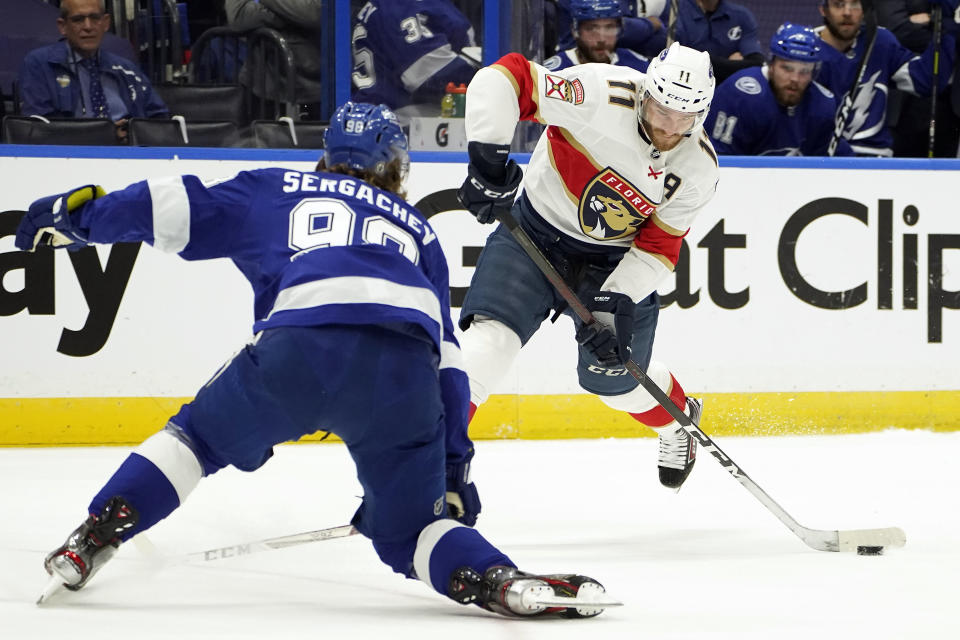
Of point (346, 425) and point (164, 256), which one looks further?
point (164, 256)

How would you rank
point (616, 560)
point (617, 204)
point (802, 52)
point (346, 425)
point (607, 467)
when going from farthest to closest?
point (802, 52) → point (607, 467) → point (617, 204) → point (616, 560) → point (346, 425)

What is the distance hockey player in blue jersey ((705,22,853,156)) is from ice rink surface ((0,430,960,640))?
3.97ft

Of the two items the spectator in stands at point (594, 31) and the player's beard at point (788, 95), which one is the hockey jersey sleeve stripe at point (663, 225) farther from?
the player's beard at point (788, 95)

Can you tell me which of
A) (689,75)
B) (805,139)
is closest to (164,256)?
(689,75)

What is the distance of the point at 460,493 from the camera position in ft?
7.70

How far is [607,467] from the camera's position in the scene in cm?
409

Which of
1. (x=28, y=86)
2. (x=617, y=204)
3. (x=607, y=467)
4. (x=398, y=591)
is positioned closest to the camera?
(x=398, y=591)

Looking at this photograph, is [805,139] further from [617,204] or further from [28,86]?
[28,86]

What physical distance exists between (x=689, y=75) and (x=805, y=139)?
2397 mm

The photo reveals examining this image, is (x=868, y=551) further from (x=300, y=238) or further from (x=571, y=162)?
(x=300, y=238)

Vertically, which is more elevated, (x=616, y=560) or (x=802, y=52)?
(x=802, y=52)

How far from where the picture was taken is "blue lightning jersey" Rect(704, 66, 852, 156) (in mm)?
5020

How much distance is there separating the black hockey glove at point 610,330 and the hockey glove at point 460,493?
2.76 feet

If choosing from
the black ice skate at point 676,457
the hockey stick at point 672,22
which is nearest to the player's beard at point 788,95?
the hockey stick at point 672,22
